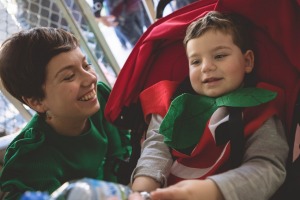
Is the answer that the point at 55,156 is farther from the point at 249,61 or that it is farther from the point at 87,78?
the point at 249,61

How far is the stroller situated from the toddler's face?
0.10 metres

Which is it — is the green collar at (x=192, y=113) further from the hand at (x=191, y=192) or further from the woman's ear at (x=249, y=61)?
the hand at (x=191, y=192)

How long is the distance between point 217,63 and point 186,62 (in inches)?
8.3

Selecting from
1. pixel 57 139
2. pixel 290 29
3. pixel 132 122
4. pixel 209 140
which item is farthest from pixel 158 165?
pixel 290 29

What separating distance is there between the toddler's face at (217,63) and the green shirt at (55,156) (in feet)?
1.48

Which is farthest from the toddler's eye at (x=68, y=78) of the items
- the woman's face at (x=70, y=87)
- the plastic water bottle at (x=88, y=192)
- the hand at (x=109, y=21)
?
the hand at (x=109, y=21)

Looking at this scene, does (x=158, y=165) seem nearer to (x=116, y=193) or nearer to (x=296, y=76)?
(x=116, y=193)

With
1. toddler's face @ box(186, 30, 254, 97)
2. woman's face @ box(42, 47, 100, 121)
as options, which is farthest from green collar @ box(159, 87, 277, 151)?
woman's face @ box(42, 47, 100, 121)

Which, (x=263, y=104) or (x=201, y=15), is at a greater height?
(x=201, y=15)

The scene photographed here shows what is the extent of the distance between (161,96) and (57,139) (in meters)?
0.36

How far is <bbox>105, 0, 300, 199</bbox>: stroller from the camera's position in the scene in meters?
0.93

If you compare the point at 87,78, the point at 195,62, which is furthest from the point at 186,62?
the point at 87,78

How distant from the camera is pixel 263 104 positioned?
2.98 ft

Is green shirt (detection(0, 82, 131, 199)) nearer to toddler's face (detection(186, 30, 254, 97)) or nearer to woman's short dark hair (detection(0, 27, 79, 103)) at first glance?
woman's short dark hair (detection(0, 27, 79, 103))
